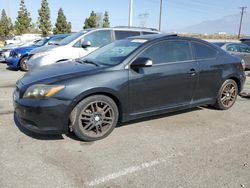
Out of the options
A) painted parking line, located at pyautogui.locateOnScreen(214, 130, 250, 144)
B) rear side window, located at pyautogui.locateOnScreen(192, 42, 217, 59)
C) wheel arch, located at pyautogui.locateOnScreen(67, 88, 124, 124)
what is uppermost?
Answer: rear side window, located at pyautogui.locateOnScreen(192, 42, 217, 59)

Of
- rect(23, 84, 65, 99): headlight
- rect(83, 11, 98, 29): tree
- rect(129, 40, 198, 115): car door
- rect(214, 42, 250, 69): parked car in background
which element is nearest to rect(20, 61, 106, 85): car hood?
rect(23, 84, 65, 99): headlight

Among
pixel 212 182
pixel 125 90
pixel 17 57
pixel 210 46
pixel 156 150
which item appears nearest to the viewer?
pixel 212 182

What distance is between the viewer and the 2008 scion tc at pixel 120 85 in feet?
11.8

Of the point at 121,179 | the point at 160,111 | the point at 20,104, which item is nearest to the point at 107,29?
the point at 160,111

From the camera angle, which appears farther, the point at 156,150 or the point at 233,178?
the point at 156,150

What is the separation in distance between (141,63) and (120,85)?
48cm

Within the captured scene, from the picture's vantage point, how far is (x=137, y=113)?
4254 mm

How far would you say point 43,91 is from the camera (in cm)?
356

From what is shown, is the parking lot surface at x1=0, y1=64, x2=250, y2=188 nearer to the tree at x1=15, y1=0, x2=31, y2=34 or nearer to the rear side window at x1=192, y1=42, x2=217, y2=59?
the rear side window at x1=192, y1=42, x2=217, y2=59

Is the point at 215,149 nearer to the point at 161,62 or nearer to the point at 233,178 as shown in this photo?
the point at 233,178

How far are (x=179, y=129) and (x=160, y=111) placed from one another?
44 cm

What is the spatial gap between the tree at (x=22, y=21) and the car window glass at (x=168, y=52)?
41.2 meters

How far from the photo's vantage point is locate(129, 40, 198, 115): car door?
416cm

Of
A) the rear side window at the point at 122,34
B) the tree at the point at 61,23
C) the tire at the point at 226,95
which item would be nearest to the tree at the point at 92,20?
the tree at the point at 61,23
